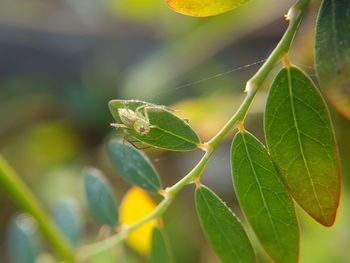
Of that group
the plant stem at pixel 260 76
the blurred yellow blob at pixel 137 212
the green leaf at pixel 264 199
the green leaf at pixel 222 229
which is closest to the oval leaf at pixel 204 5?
the plant stem at pixel 260 76

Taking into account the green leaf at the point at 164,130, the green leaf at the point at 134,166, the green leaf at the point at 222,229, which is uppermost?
the green leaf at the point at 164,130

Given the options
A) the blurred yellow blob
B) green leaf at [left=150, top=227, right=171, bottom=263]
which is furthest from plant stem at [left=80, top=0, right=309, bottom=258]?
the blurred yellow blob

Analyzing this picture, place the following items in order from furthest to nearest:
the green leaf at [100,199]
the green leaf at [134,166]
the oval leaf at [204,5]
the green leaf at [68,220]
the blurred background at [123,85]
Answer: the blurred background at [123,85] < the green leaf at [68,220] < the green leaf at [100,199] < the green leaf at [134,166] < the oval leaf at [204,5]

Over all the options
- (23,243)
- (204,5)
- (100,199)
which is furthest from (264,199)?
(23,243)

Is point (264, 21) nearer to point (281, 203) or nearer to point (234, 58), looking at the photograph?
point (234, 58)

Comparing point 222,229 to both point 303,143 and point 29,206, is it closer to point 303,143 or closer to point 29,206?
point 303,143

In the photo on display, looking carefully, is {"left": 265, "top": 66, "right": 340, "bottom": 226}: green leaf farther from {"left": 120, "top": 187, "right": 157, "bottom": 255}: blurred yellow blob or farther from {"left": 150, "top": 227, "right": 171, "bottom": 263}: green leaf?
{"left": 120, "top": 187, "right": 157, "bottom": 255}: blurred yellow blob

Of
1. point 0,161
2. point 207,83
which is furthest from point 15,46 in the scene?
point 0,161

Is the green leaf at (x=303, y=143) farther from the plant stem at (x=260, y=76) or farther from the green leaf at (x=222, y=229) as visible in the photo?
the green leaf at (x=222, y=229)
